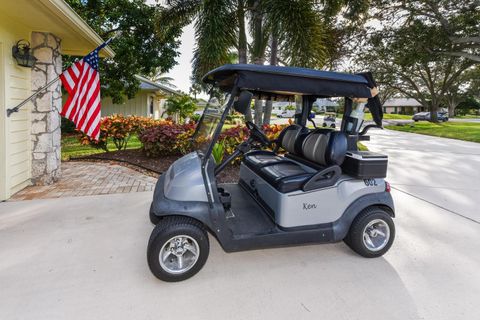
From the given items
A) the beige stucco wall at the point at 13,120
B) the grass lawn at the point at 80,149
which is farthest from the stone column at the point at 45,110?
the grass lawn at the point at 80,149

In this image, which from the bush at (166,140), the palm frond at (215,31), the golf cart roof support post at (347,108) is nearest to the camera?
the golf cart roof support post at (347,108)

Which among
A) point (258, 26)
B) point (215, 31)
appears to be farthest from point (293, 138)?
point (258, 26)

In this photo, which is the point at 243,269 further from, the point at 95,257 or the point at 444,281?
the point at 444,281

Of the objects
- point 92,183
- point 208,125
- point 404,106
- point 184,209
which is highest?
point 404,106

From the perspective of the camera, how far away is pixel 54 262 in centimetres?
245

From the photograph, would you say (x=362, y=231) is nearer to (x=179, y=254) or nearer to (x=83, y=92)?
(x=179, y=254)

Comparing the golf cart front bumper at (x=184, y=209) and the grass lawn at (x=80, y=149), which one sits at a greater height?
the golf cart front bumper at (x=184, y=209)

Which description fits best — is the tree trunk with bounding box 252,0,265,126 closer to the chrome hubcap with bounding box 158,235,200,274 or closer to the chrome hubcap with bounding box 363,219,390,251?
the chrome hubcap with bounding box 363,219,390,251

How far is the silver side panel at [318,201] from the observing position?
7.98ft

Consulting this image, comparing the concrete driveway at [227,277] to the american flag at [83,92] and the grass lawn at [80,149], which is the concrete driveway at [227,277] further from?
the grass lawn at [80,149]

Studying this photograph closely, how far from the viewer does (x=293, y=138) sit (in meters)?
3.63

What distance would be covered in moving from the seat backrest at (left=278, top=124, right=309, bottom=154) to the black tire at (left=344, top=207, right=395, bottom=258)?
42.0 inches

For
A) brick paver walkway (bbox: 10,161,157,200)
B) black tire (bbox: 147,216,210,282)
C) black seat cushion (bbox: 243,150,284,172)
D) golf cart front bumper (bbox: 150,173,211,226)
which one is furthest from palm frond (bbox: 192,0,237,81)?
black tire (bbox: 147,216,210,282)

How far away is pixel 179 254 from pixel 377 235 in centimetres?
183
